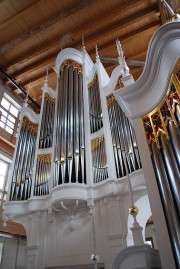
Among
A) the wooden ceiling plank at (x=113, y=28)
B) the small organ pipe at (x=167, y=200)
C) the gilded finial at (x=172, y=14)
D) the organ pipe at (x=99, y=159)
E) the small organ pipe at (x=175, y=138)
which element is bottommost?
the small organ pipe at (x=167, y=200)

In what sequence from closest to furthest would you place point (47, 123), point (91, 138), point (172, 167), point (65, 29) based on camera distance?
point (172, 167) < point (91, 138) < point (47, 123) < point (65, 29)

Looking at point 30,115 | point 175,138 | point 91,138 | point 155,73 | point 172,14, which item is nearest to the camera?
point 175,138

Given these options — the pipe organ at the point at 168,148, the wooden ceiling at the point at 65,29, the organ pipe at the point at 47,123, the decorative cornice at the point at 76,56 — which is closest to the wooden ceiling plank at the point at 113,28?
the wooden ceiling at the point at 65,29

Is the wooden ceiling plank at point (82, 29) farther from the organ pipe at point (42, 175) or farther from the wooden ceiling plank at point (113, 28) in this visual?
the organ pipe at point (42, 175)

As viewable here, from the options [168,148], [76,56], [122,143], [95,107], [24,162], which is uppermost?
[76,56]

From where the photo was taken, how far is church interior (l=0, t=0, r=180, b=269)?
262cm

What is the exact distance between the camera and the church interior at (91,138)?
8.59 feet

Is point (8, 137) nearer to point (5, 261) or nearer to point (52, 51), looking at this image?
point (52, 51)

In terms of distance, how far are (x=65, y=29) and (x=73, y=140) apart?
4940 mm

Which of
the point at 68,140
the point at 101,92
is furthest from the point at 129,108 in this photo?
the point at 101,92

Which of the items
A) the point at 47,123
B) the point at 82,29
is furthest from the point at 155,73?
the point at 82,29

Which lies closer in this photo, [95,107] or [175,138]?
[175,138]

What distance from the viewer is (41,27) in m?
7.92

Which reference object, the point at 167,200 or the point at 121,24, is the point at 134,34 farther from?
the point at 167,200
